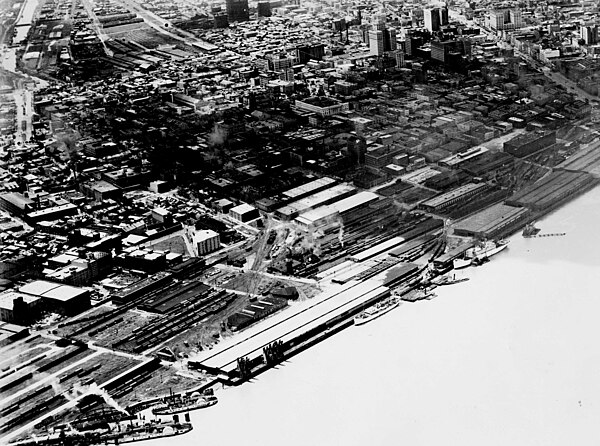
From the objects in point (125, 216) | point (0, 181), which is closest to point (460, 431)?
point (125, 216)

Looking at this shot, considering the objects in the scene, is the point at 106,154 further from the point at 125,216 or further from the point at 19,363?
the point at 19,363

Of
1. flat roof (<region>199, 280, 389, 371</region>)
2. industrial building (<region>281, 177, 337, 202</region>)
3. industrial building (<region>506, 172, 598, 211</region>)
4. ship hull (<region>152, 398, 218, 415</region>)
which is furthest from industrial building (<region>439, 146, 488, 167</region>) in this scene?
ship hull (<region>152, 398, 218, 415</region>)

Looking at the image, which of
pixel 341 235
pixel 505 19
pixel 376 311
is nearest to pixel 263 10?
pixel 505 19

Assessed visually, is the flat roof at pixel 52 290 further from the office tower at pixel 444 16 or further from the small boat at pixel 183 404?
the office tower at pixel 444 16

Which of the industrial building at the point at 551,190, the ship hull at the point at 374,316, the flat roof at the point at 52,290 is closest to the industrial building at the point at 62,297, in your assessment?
the flat roof at the point at 52,290

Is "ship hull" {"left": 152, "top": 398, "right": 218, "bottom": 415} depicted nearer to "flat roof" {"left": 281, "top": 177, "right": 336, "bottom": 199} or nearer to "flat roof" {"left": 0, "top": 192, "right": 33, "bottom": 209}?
"flat roof" {"left": 281, "top": 177, "right": 336, "bottom": 199}

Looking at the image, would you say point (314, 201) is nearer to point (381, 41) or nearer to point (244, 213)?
point (244, 213)

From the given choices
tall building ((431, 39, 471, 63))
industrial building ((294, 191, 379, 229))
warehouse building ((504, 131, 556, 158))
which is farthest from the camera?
tall building ((431, 39, 471, 63))
